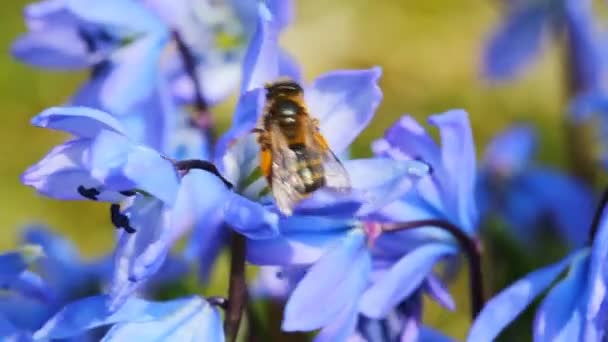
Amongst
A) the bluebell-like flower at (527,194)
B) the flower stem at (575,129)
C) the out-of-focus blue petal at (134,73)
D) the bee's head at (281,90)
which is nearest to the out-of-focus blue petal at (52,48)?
the out-of-focus blue petal at (134,73)

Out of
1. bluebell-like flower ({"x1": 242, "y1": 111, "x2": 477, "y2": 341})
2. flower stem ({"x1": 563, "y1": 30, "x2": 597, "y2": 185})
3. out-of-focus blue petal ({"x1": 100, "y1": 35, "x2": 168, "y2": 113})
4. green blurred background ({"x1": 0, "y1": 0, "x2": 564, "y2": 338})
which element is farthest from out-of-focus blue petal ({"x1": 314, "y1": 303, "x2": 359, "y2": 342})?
green blurred background ({"x1": 0, "y1": 0, "x2": 564, "y2": 338})

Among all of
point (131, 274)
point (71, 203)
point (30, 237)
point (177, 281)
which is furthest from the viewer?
point (71, 203)

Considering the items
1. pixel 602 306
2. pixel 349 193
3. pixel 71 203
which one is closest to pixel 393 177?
pixel 349 193

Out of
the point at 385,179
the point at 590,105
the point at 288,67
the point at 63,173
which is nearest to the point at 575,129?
the point at 590,105

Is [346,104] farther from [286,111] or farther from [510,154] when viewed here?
[510,154]

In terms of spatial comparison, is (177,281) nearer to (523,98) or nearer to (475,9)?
(523,98)

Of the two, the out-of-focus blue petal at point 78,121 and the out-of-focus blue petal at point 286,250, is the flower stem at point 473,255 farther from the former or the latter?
the out-of-focus blue petal at point 78,121
